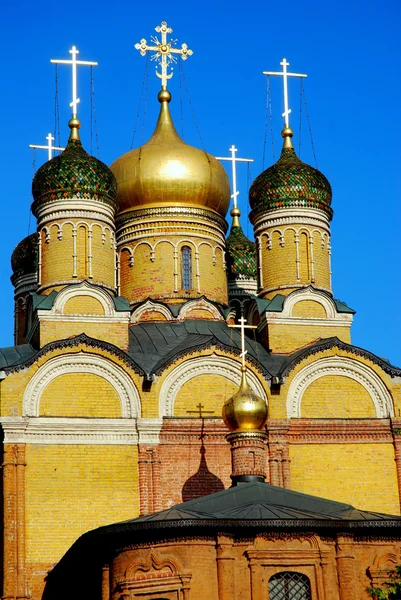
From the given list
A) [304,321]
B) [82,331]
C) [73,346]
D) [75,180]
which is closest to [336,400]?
[304,321]

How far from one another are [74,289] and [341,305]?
480 cm

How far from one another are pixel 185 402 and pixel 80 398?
1.74 m

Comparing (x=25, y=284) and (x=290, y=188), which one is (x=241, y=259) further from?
(x=25, y=284)

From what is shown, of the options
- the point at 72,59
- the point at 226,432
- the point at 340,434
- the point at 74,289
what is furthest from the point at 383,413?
the point at 72,59

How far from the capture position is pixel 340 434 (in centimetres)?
2133

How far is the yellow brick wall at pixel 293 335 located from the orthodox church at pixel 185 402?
25 mm

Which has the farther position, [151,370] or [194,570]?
[151,370]

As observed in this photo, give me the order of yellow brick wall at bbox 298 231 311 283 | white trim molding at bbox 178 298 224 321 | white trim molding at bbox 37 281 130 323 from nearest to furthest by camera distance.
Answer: white trim molding at bbox 37 281 130 323 → yellow brick wall at bbox 298 231 311 283 → white trim molding at bbox 178 298 224 321

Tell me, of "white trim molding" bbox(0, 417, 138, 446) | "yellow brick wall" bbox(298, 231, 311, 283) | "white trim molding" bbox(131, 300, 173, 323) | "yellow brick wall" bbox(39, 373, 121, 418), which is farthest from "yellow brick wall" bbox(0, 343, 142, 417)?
"yellow brick wall" bbox(298, 231, 311, 283)

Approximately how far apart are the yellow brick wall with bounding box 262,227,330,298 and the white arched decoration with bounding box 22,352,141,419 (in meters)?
3.77

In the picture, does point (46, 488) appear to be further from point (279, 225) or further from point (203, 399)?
point (279, 225)

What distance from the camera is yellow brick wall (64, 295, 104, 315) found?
21.7 meters

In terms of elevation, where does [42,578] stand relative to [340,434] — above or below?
below

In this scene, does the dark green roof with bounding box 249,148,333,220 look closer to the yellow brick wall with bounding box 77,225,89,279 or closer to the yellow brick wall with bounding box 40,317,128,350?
the yellow brick wall with bounding box 77,225,89,279
